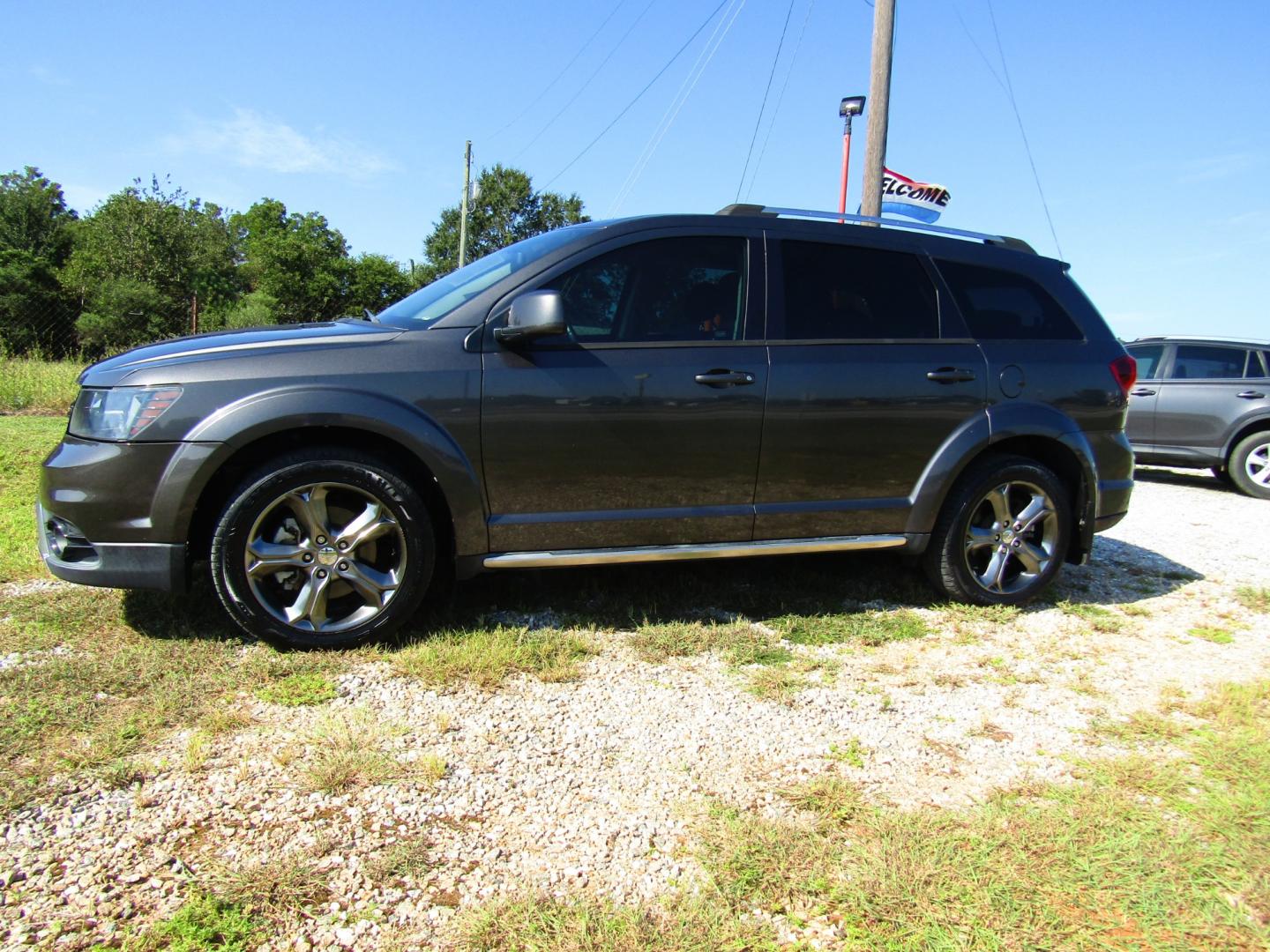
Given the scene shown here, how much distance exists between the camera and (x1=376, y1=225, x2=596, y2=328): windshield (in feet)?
12.1

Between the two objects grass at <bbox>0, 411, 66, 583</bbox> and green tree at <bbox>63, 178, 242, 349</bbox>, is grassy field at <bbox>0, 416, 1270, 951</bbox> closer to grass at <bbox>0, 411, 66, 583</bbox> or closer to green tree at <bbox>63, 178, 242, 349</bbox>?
grass at <bbox>0, 411, 66, 583</bbox>

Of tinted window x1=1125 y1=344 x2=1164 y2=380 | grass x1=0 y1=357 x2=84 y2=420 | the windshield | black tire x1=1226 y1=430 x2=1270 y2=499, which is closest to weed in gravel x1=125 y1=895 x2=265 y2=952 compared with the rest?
the windshield

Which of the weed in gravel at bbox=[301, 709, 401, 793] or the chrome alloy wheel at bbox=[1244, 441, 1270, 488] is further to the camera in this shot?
the chrome alloy wheel at bbox=[1244, 441, 1270, 488]

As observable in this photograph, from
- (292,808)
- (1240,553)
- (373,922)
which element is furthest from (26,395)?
(1240,553)

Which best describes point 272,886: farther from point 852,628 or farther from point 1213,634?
point 1213,634

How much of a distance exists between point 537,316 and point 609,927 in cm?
223

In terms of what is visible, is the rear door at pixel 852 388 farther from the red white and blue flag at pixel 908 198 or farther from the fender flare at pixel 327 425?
the red white and blue flag at pixel 908 198

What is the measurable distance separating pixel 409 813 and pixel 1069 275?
421 cm

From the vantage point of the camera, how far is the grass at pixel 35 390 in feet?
28.9

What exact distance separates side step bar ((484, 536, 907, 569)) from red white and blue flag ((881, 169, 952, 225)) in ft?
22.3

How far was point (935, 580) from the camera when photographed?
4301mm

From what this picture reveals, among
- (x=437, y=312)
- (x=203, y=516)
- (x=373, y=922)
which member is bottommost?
(x=373, y=922)

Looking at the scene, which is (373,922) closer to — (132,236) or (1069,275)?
(1069,275)

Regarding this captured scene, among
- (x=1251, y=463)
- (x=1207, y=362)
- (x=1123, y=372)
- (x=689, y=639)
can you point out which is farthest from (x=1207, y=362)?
(x=689, y=639)
